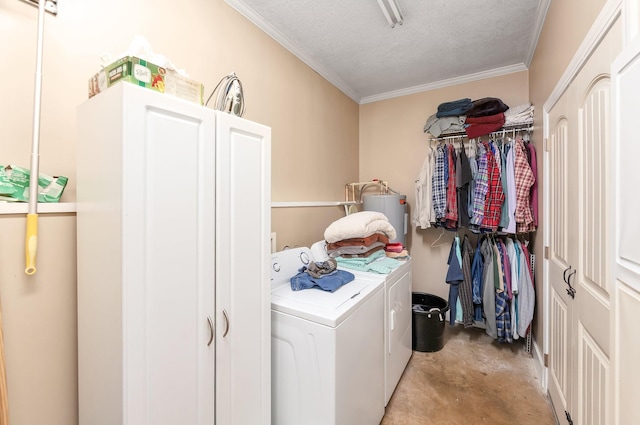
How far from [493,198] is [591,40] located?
55.5 inches

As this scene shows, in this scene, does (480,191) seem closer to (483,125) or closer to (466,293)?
(483,125)

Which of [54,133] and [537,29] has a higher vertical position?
[537,29]

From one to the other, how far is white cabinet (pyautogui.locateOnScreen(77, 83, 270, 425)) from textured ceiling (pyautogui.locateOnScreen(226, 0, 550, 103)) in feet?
4.37

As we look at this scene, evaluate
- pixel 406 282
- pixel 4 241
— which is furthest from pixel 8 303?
pixel 406 282

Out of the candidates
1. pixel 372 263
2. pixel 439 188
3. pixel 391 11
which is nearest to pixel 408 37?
pixel 391 11

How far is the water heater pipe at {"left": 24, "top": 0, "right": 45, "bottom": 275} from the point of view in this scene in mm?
929

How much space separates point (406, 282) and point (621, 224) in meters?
1.58

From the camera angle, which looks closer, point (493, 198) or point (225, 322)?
point (225, 322)

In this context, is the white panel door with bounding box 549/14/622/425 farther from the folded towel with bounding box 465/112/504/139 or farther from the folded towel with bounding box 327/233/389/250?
the folded towel with bounding box 327/233/389/250

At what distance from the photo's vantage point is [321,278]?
168 cm

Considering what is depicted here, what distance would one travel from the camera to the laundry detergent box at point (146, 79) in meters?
→ 0.83

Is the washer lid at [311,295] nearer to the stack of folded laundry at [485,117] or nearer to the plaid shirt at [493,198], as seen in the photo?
the plaid shirt at [493,198]

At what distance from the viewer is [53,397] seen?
1024 mm

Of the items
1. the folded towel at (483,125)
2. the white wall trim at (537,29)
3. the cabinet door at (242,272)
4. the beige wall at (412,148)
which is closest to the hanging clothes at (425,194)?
the beige wall at (412,148)
